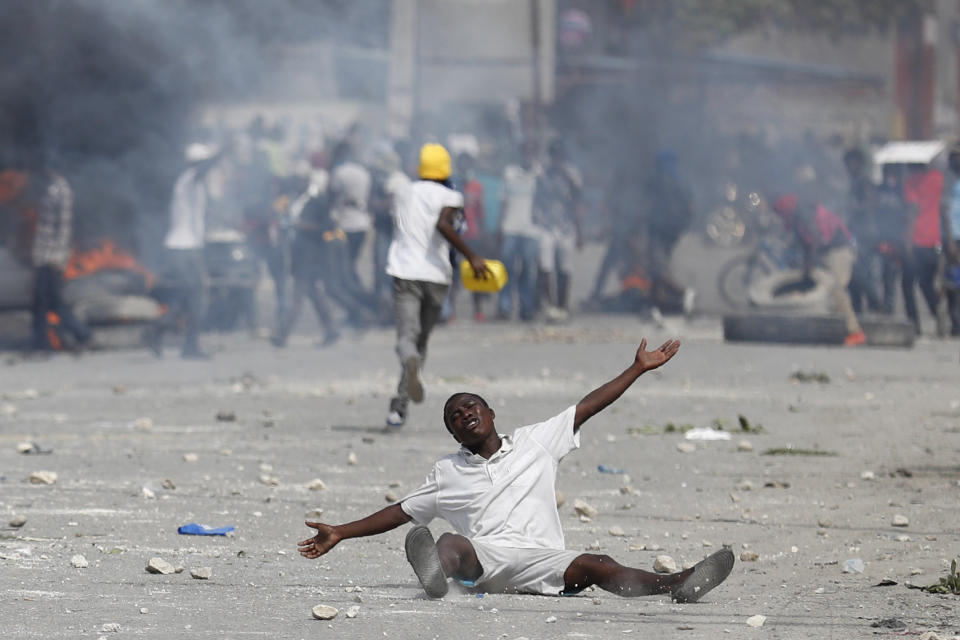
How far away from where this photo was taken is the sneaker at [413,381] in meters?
8.43

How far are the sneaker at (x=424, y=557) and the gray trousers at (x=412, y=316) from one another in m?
3.76

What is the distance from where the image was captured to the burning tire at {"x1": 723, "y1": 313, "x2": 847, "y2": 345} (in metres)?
12.7

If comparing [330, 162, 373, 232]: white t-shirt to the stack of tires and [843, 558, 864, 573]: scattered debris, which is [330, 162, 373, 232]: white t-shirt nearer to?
the stack of tires

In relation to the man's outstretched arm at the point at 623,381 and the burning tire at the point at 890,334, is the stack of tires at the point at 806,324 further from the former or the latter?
the man's outstretched arm at the point at 623,381

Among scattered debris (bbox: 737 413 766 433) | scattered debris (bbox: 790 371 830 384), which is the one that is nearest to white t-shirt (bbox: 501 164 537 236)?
scattered debris (bbox: 790 371 830 384)

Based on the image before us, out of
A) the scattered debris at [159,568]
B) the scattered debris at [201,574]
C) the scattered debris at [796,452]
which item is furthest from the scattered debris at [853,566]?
the scattered debris at [796,452]

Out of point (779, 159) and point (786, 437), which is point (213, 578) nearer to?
point (786, 437)

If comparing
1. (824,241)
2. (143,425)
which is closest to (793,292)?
(824,241)

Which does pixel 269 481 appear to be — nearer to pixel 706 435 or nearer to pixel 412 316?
pixel 412 316

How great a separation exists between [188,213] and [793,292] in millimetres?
4739

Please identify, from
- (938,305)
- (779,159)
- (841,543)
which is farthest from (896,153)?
(841,543)

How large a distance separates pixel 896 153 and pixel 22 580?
1604 centimetres

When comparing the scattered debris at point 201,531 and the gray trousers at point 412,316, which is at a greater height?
the gray trousers at point 412,316

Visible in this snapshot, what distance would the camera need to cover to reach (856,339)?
12.6 metres
